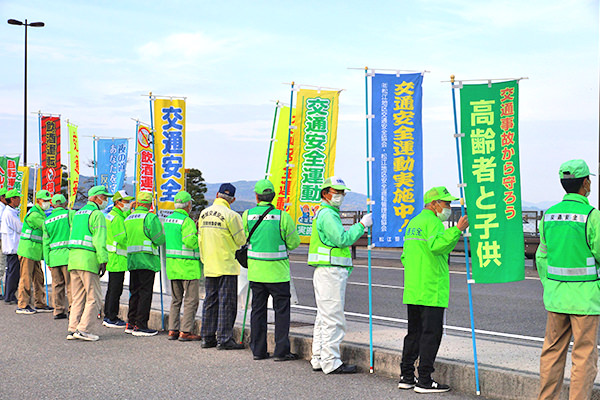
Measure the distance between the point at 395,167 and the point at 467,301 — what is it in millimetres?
5985

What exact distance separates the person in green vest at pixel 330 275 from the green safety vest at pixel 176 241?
8.23ft

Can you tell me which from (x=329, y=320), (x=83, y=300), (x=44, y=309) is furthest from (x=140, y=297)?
(x=329, y=320)

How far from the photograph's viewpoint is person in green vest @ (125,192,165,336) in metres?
9.66

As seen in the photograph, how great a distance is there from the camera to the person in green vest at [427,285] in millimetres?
6191

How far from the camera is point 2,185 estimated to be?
17422 millimetres

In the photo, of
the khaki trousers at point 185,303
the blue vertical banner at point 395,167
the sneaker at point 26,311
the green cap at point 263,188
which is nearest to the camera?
the blue vertical banner at point 395,167

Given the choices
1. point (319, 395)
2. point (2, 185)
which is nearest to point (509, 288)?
point (319, 395)

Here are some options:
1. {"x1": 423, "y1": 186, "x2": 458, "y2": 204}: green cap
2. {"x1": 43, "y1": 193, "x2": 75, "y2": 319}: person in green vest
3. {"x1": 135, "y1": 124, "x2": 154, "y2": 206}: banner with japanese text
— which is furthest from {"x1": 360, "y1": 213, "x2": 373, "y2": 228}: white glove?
{"x1": 135, "y1": 124, "x2": 154, "y2": 206}: banner with japanese text

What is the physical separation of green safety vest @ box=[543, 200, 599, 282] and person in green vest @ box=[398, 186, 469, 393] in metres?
0.96

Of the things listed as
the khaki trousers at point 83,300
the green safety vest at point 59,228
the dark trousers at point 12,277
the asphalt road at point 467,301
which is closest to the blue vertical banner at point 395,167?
the asphalt road at point 467,301

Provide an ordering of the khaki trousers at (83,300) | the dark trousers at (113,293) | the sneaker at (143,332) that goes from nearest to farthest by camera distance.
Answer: the khaki trousers at (83,300), the sneaker at (143,332), the dark trousers at (113,293)

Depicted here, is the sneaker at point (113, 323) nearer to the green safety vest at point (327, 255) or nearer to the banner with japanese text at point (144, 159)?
the banner with japanese text at point (144, 159)

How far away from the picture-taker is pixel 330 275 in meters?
7.08

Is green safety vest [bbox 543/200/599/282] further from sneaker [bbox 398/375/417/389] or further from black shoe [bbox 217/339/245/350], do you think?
black shoe [bbox 217/339/245/350]
